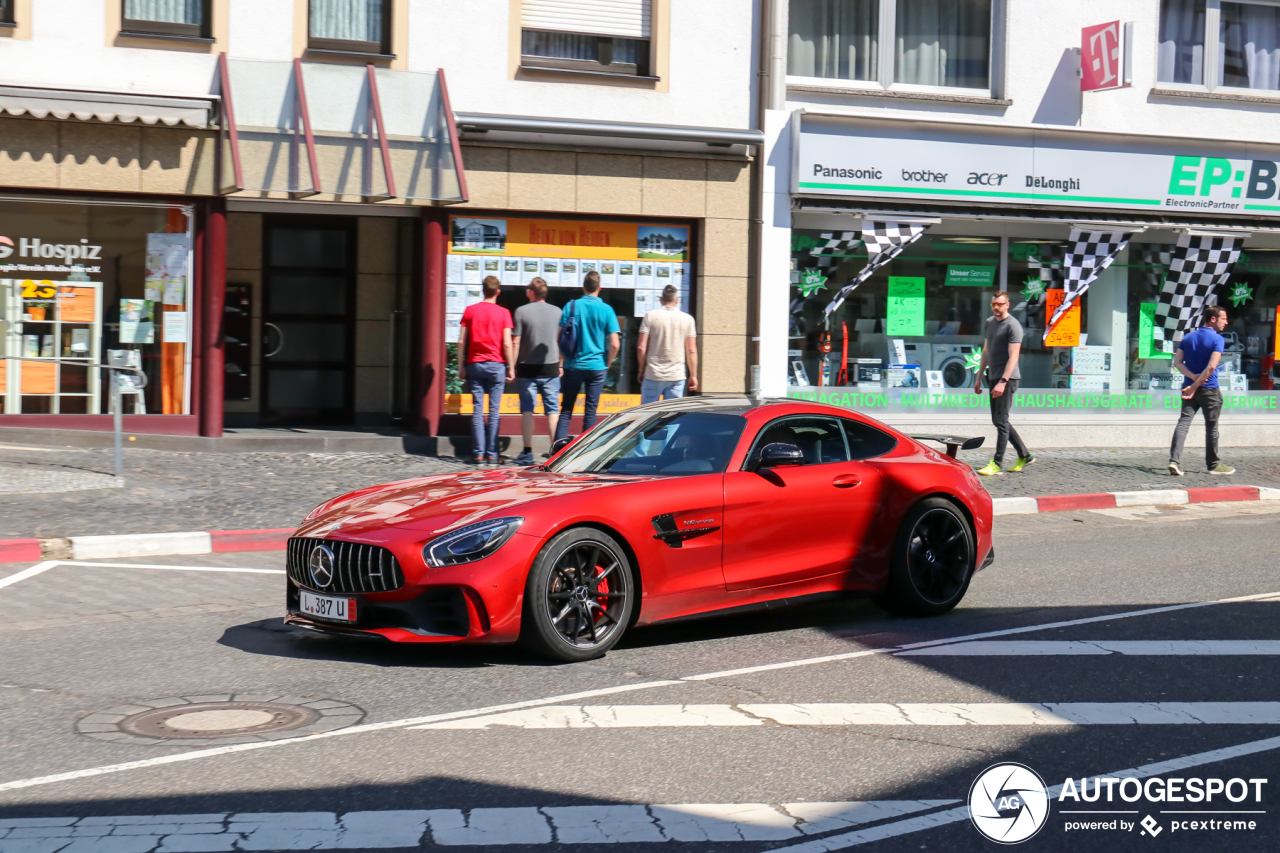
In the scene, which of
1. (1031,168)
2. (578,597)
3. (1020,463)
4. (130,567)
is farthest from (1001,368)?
(578,597)

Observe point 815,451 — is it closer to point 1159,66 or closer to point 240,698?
point 240,698

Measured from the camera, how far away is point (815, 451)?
7840 mm

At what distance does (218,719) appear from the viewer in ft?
18.3

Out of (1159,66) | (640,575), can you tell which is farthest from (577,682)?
(1159,66)

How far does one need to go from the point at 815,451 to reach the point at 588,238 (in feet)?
29.5

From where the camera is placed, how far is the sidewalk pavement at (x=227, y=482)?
1091 centimetres

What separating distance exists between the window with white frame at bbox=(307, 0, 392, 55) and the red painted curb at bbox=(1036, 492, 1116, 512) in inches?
346

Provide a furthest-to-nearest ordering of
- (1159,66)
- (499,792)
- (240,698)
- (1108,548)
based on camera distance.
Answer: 1. (1159,66)
2. (1108,548)
3. (240,698)
4. (499,792)

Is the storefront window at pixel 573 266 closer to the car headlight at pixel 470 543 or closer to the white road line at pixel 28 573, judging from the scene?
the white road line at pixel 28 573

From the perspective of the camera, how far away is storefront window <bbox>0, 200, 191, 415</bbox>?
15.0 m

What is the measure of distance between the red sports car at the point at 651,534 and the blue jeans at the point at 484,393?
6369mm

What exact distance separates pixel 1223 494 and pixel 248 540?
32.7 ft

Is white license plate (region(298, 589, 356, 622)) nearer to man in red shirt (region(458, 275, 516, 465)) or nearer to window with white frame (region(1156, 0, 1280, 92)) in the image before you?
man in red shirt (region(458, 275, 516, 465))

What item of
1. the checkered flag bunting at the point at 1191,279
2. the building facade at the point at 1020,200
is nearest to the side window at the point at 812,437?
the building facade at the point at 1020,200
